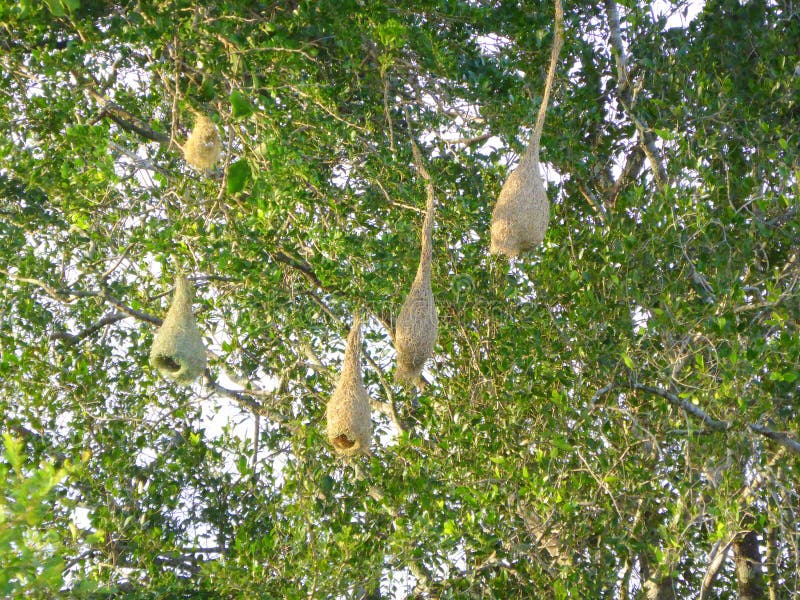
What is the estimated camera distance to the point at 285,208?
14.8 feet

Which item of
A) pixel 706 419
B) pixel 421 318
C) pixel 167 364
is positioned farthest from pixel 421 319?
pixel 706 419

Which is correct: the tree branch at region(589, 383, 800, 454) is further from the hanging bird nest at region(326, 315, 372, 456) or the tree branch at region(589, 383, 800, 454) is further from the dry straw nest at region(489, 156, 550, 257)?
the hanging bird nest at region(326, 315, 372, 456)

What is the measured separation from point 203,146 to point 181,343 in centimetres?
78

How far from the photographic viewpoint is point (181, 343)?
13.5 feet

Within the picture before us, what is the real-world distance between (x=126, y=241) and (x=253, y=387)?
1126mm

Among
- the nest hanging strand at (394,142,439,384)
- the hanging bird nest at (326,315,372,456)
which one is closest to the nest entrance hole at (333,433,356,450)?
the hanging bird nest at (326,315,372,456)

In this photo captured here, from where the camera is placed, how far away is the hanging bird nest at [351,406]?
3898mm

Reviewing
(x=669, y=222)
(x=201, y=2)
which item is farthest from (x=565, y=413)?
(x=201, y=2)

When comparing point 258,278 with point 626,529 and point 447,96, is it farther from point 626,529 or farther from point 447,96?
point 626,529

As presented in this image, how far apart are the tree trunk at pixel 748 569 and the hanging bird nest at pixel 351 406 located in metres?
2.29

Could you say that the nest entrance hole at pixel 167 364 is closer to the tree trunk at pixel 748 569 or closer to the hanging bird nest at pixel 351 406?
the hanging bird nest at pixel 351 406

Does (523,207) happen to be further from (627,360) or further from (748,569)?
(748,569)

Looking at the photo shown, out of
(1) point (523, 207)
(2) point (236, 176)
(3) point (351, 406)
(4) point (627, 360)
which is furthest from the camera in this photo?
(4) point (627, 360)

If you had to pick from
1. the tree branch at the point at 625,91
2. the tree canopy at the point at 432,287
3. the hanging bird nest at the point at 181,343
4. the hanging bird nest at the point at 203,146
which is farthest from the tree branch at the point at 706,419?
the hanging bird nest at the point at 203,146
